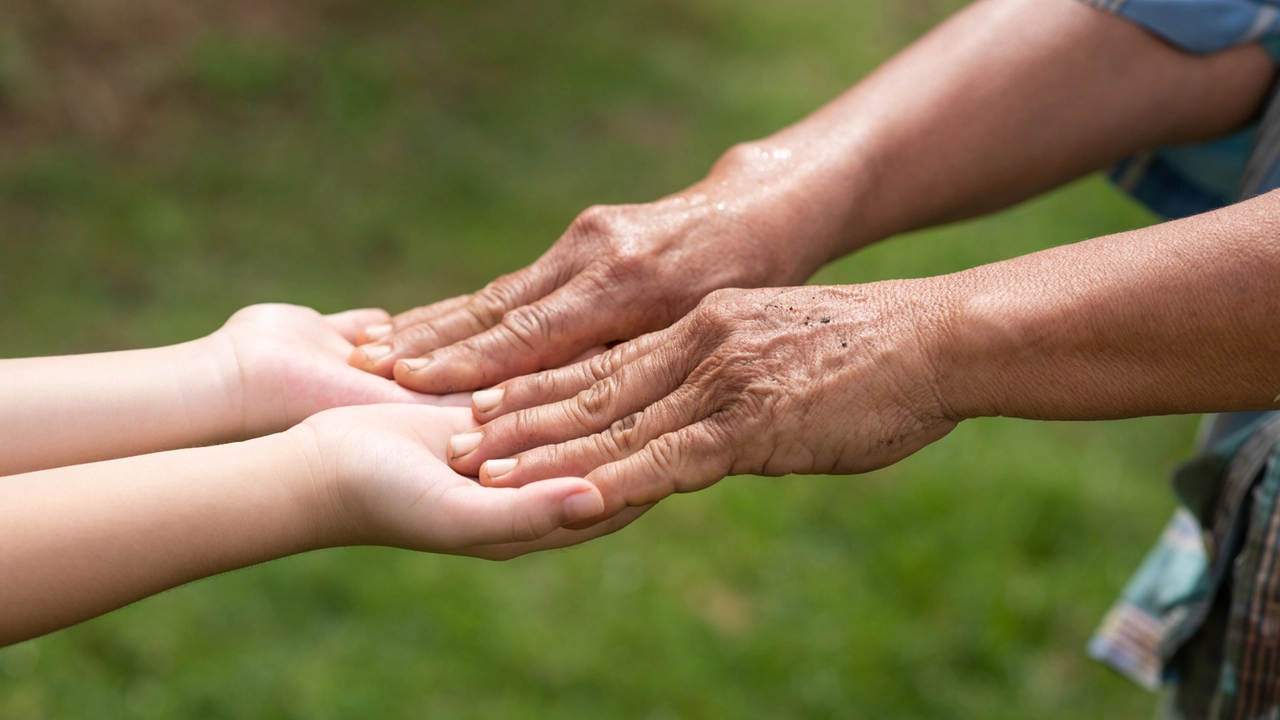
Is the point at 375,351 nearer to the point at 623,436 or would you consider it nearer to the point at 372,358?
the point at 372,358

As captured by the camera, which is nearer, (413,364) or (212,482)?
(212,482)

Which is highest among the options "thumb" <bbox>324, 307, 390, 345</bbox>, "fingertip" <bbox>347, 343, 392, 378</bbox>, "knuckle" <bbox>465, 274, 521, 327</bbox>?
"thumb" <bbox>324, 307, 390, 345</bbox>

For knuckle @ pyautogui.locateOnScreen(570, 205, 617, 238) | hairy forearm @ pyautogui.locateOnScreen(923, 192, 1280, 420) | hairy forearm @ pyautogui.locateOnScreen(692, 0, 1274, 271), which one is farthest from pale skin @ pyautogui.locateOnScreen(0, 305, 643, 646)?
hairy forearm @ pyautogui.locateOnScreen(692, 0, 1274, 271)

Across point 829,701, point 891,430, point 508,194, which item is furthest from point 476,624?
point 508,194

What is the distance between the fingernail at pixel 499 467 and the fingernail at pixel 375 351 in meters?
0.44

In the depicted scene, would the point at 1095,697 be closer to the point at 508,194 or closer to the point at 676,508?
the point at 676,508

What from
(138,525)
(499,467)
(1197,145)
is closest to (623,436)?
(499,467)

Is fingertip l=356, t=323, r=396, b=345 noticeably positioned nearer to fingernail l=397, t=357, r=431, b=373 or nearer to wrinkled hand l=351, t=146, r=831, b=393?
wrinkled hand l=351, t=146, r=831, b=393

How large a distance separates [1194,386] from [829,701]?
5.56ft

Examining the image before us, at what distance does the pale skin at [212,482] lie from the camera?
138cm

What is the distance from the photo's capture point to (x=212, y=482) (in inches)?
57.5

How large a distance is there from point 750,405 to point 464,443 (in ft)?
1.55

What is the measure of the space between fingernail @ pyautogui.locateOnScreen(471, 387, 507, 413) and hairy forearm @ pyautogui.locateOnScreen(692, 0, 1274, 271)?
59 centimetres

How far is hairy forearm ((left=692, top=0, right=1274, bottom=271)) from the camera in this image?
1.87 metres
